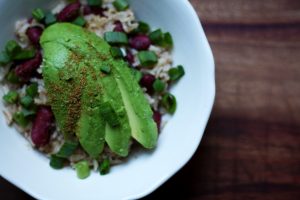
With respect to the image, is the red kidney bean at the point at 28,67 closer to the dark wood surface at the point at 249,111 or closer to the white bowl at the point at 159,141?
the white bowl at the point at 159,141

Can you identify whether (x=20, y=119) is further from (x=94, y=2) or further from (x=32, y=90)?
(x=94, y=2)

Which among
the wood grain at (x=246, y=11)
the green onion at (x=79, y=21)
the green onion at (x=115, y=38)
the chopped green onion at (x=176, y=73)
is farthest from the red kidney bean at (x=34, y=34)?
the wood grain at (x=246, y=11)

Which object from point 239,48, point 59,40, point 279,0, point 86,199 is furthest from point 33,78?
point 279,0

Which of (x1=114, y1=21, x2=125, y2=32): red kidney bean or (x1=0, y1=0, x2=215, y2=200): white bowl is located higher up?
(x1=114, y1=21, x2=125, y2=32): red kidney bean

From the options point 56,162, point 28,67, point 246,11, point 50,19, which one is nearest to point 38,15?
point 50,19

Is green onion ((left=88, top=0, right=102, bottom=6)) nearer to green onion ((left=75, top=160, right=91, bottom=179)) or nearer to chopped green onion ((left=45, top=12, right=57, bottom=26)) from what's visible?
chopped green onion ((left=45, top=12, right=57, bottom=26))

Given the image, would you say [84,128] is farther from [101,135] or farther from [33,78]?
[33,78]

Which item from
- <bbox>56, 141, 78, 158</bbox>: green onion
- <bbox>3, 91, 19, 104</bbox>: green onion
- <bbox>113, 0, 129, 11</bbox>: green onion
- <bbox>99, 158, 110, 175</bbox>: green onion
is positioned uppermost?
<bbox>113, 0, 129, 11</bbox>: green onion

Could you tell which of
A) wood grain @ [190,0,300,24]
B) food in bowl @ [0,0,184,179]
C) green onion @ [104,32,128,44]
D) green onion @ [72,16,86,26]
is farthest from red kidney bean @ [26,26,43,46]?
wood grain @ [190,0,300,24]
